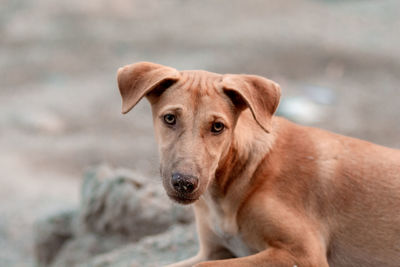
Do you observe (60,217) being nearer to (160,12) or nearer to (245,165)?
(245,165)

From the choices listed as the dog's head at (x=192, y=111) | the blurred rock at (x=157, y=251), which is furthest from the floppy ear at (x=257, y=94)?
the blurred rock at (x=157, y=251)

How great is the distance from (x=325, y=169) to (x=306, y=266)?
0.74m

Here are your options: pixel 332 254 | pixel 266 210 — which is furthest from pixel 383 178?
pixel 266 210

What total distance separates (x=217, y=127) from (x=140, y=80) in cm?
58

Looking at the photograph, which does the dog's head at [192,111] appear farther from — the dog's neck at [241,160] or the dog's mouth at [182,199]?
the dog's neck at [241,160]

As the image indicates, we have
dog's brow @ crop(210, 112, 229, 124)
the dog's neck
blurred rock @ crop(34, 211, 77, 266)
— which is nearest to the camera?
dog's brow @ crop(210, 112, 229, 124)

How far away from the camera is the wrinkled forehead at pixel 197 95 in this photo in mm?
3754

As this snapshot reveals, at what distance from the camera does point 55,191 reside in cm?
989

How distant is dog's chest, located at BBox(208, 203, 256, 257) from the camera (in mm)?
4113

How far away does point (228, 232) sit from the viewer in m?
4.16

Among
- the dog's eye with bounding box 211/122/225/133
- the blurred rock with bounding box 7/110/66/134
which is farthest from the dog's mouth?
the blurred rock with bounding box 7/110/66/134

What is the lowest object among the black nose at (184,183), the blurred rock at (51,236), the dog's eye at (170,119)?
the blurred rock at (51,236)

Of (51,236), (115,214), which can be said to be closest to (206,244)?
(115,214)

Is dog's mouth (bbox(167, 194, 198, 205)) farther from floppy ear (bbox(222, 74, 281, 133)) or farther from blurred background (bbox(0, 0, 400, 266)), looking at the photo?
blurred background (bbox(0, 0, 400, 266))
